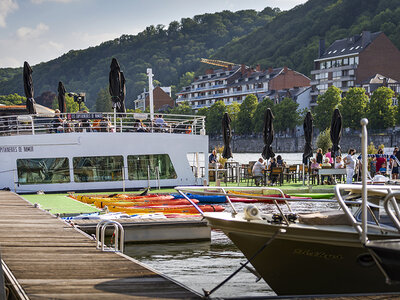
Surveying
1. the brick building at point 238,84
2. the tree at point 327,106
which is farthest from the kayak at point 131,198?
the brick building at point 238,84

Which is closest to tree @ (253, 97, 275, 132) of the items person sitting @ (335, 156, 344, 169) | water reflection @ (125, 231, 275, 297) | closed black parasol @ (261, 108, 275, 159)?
closed black parasol @ (261, 108, 275, 159)

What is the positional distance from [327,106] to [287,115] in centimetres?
1522

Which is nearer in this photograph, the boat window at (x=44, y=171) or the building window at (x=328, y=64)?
the boat window at (x=44, y=171)

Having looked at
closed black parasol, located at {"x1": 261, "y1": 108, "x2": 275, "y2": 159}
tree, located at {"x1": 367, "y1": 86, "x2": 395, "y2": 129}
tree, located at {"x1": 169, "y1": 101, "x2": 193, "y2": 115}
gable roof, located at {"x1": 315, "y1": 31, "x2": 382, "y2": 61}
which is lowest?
closed black parasol, located at {"x1": 261, "y1": 108, "x2": 275, "y2": 159}

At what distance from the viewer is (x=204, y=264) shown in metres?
11.9

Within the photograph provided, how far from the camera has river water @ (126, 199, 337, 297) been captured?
32.6 ft

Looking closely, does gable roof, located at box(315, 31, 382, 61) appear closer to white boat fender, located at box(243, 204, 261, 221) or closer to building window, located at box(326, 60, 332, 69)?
building window, located at box(326, 60, 332, 69)

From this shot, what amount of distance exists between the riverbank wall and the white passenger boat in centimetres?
7271

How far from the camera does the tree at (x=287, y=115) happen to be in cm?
11250

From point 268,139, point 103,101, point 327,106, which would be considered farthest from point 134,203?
point 103,101

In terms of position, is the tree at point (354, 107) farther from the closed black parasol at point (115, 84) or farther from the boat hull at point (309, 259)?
the boat hull at point (309, 259)

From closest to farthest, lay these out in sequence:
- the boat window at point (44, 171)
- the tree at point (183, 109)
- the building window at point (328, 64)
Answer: the boat window at point (44, 171) → the building window at point (328, 64) → the tree at point (183, 109)

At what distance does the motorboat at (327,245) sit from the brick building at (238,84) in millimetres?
129880

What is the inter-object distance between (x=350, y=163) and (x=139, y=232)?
42.3 feet
